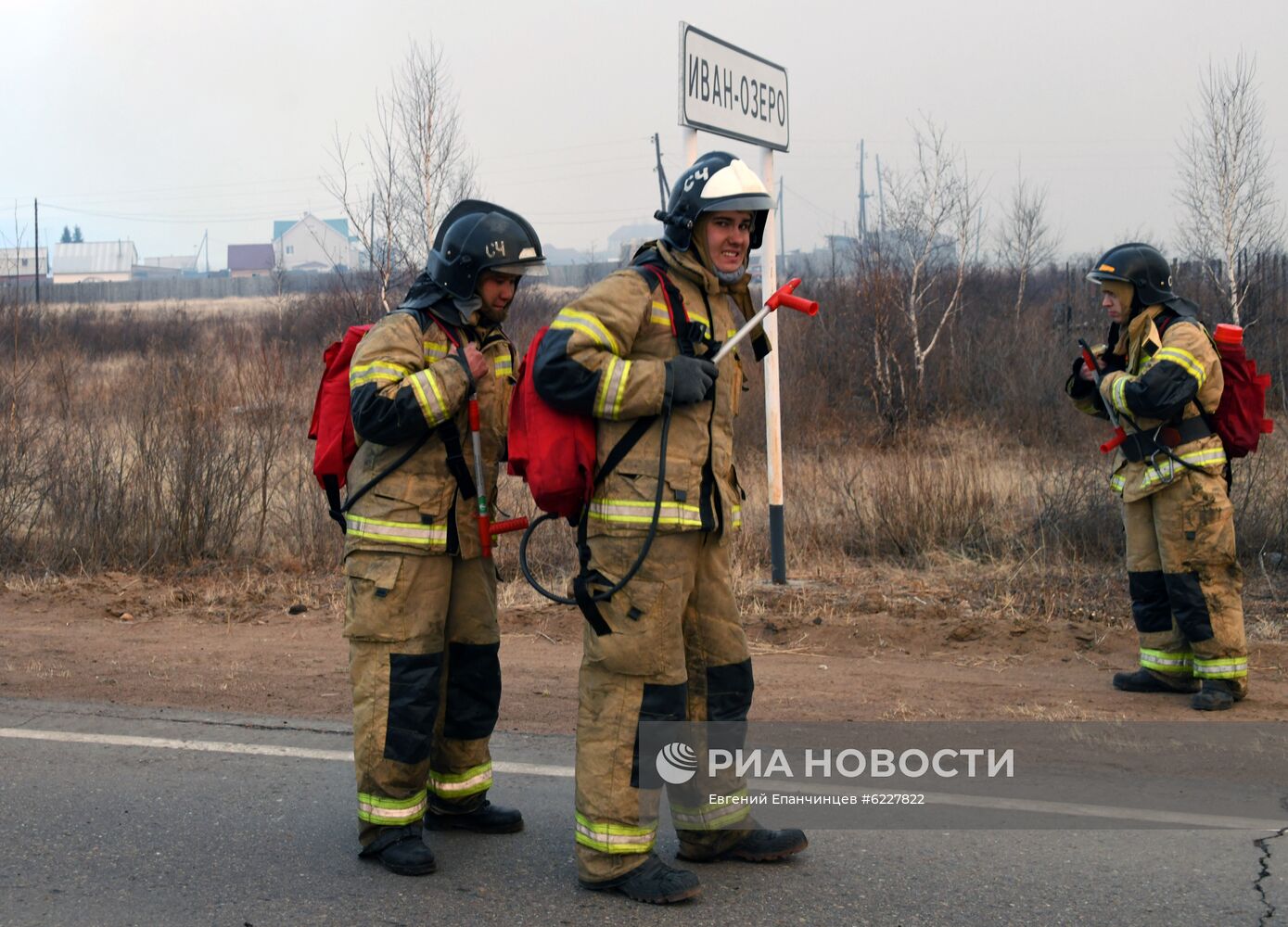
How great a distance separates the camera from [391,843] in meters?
4.08

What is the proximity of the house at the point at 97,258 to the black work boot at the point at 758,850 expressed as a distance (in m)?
93.5

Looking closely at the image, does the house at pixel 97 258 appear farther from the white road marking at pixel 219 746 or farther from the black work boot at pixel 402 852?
the black work boot at pixel 402 852

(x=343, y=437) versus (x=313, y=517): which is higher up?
(x=343, y=437)

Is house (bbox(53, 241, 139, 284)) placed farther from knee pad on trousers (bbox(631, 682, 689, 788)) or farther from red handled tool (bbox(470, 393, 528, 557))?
knee pad on trousers (bbox(631, 682, 689, 788))

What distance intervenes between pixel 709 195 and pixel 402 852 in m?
2.29

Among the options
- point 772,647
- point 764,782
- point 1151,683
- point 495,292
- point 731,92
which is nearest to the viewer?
point 495,292

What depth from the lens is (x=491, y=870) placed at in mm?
4098

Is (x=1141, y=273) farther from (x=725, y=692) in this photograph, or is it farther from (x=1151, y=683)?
(x=725, y=692)

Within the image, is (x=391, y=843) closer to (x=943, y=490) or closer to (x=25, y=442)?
(x=943, y=490)

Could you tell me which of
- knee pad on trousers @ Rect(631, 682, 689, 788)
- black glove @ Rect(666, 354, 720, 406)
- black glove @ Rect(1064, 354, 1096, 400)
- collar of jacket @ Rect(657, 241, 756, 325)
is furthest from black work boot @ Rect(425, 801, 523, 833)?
black glove @ Rect(1064, 354, 1096, 400)

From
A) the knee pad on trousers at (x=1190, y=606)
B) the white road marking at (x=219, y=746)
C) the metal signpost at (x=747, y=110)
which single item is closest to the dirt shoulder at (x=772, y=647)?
the knee pad on trousers at (x=1190, y=606)

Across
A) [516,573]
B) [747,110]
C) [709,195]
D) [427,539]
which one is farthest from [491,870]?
[747,110]

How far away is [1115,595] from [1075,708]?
8.48 ft

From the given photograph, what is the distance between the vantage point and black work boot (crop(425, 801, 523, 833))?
443 centimetres
